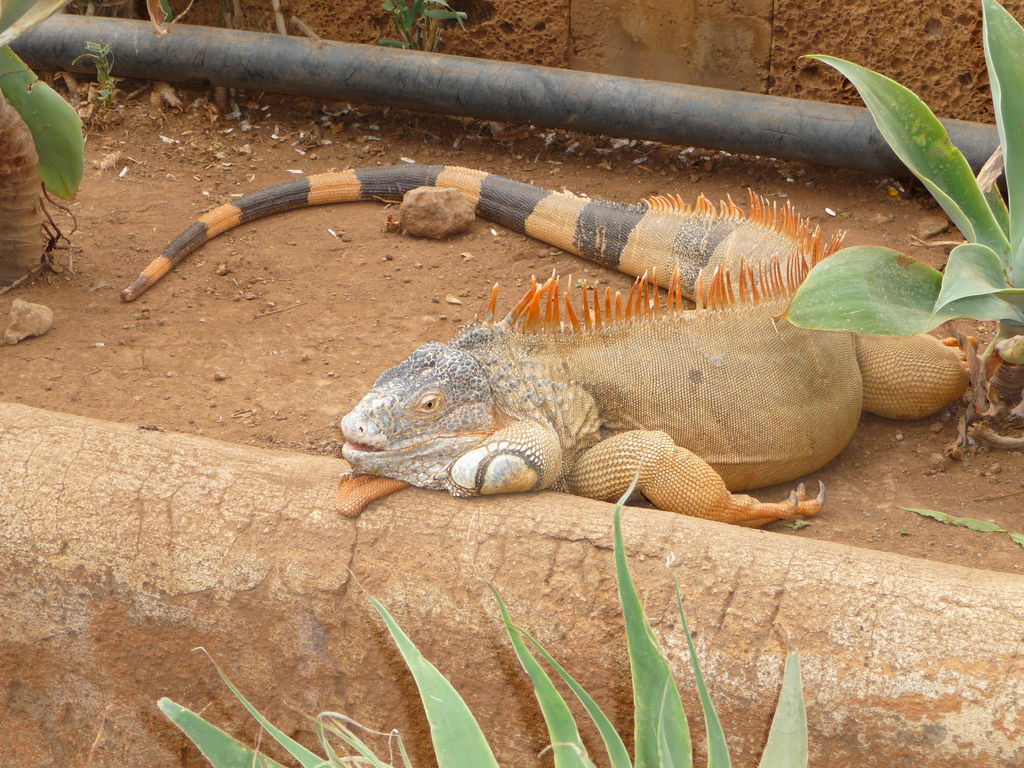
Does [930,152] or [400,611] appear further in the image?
[930,152]

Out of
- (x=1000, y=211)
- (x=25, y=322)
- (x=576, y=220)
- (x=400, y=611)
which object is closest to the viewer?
(x=400, y=611)

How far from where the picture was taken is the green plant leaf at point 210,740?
1337mm

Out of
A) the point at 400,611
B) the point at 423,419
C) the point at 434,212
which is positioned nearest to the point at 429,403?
the point at 423,419

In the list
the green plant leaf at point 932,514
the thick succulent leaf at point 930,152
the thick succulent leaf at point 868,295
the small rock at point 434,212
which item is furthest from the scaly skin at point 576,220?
the green plant leaf at point 932,514

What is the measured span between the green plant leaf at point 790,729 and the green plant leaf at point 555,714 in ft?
0.94

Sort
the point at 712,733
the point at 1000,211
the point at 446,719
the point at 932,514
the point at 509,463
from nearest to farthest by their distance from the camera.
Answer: the point at 712,733
the point at 446,719
the point at 509,463
the point at 932,514
the point at 1000,211

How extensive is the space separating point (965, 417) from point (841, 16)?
3.49 metres

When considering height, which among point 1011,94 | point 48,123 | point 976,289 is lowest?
point 48,123

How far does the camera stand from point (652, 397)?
318 centimetres

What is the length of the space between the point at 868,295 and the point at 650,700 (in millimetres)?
1653

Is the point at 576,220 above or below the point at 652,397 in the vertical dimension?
below

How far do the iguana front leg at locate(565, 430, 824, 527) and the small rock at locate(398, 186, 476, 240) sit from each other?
7.82 feet

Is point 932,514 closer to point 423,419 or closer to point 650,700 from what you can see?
point 423,419

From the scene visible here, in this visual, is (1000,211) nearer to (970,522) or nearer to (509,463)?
(970,522)
